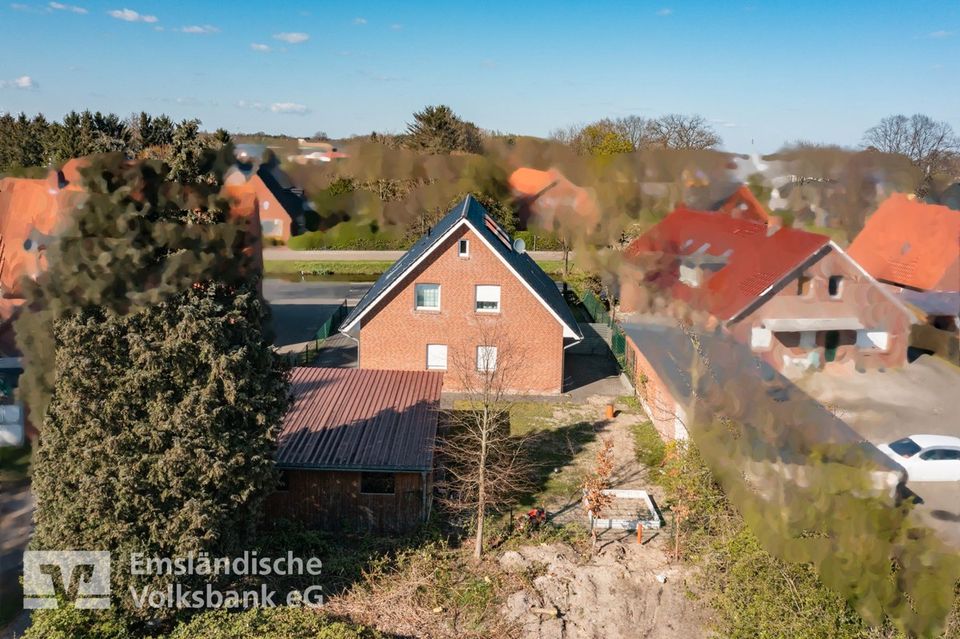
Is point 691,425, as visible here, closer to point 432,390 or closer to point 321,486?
point 321,486

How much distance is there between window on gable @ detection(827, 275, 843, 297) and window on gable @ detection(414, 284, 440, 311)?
855 inches

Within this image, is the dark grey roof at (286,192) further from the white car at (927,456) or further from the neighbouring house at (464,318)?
the neighbouring house at (464,318)

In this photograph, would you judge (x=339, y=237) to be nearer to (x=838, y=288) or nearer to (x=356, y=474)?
(x=838, y=288)

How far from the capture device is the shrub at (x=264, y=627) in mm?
9828

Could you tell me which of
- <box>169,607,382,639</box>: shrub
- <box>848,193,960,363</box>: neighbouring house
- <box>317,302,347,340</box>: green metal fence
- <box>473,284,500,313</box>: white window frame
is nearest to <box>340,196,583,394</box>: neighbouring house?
<box>473,284,500,313</box>: white window frame

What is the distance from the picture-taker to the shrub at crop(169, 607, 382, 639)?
9828 millimetres

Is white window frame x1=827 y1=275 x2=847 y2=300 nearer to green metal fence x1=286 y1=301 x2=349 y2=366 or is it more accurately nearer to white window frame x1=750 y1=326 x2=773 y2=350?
white window frame x1=750 y1=326 x2=773 y2=350

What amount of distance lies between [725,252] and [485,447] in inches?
464

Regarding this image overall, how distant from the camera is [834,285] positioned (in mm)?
2373

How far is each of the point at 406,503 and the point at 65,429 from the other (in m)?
7.24

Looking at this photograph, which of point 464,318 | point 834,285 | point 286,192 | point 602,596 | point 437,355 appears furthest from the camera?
point 437,355

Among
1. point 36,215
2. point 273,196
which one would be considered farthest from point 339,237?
point 36,215

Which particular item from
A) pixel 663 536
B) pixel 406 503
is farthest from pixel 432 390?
pixel 663 536

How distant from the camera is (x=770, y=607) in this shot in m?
7.16
